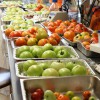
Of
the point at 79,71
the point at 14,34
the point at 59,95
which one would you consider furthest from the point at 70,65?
the point at 14,34

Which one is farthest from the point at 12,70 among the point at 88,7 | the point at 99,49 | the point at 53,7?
the point at 53,7

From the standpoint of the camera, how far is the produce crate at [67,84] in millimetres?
1424

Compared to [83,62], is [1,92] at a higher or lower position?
lower

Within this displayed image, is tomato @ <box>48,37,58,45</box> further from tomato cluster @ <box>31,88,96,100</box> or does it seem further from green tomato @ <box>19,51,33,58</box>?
tomato cluster @ <box>31,88,96,100</box>

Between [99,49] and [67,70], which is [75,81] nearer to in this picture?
[67,70]

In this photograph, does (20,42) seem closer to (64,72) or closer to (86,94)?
(64,72)

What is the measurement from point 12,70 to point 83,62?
473 millimetres

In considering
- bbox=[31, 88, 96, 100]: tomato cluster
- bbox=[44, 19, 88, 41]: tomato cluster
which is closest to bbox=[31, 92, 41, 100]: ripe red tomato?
bbox=[31, 88, 96, 100]: tomato cluster

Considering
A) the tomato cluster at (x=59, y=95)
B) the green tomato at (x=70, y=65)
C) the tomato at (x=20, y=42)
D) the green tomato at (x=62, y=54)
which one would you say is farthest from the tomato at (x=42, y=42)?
the tomato cluster at (x=59, y=95)

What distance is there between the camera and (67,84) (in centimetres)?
148

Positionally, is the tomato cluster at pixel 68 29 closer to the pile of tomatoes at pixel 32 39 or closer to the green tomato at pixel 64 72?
the pile of tomatoes at pixel 32 39

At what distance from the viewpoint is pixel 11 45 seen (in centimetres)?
232

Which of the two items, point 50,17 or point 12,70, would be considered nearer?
point 12,70

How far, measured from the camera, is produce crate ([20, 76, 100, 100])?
4.67ft
